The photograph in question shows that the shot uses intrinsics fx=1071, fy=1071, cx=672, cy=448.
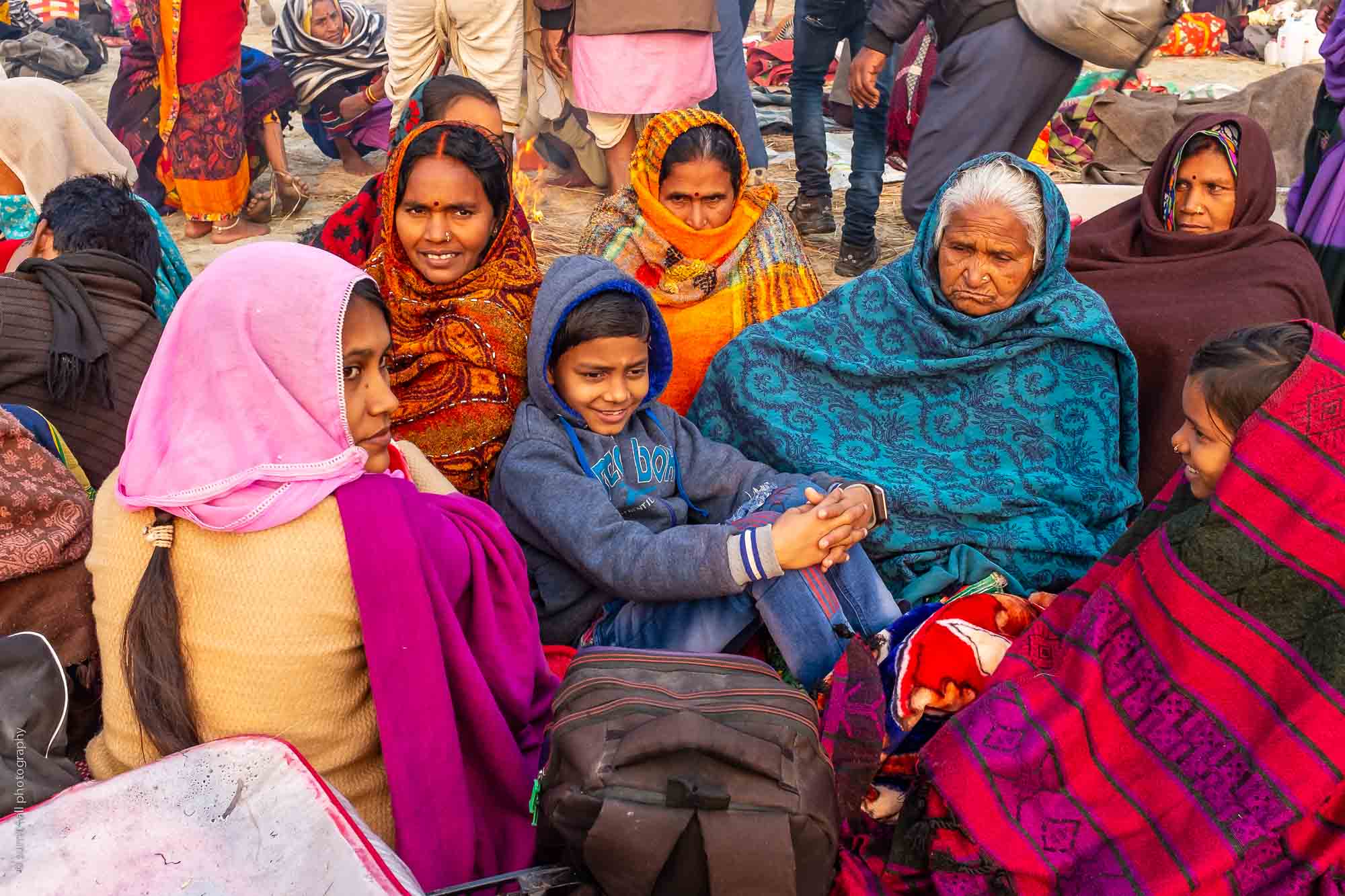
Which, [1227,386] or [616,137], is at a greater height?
[1227,386]

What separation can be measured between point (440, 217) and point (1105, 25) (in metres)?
2.91

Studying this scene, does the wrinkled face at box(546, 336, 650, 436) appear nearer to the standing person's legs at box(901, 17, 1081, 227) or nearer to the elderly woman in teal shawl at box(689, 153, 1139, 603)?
the elderly woman in teal shawl at box(689, 153, 1139, 603)

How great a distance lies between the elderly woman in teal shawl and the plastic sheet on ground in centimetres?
168

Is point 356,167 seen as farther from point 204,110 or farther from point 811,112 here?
point 811,112

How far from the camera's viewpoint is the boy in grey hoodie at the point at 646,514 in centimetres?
248

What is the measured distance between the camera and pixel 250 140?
6.94 metres

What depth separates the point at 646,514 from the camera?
2.80 metres

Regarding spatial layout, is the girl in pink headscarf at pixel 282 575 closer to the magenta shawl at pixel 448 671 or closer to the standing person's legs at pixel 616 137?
the magenta shawl at pixel 448 671

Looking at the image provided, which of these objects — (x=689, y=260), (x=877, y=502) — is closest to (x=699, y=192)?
(x=689, y=260)

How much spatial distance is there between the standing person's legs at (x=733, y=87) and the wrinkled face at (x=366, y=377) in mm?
4544

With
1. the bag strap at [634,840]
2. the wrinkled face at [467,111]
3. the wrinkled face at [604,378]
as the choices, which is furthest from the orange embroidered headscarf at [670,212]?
the bag strap at [634,840]

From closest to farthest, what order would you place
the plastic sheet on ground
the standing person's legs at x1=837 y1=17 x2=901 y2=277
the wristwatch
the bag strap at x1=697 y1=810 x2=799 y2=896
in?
1. the plastic sheet on ground
2. the bag strap at x1=697 y1=810 x2=799 y2=896
3. the wristwatch
4. the standing person's legs at x1=837 y1=17 x2=901 y2=277

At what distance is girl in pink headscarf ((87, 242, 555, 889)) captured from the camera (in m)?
1.87

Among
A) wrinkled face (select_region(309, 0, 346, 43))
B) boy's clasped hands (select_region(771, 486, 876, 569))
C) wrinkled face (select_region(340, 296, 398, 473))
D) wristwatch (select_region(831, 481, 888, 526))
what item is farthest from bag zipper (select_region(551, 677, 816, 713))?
wrinkled face (select_region(309, 0, 346, 43))
